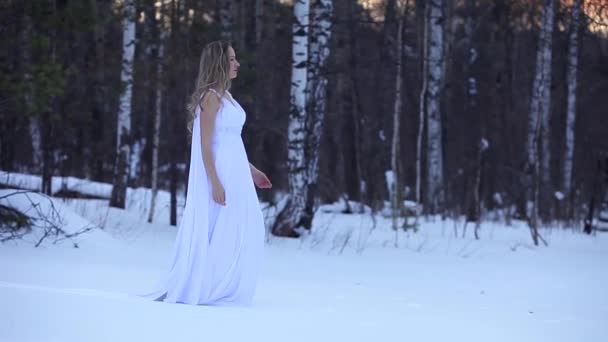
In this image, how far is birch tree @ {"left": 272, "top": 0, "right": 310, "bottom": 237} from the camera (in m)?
12.4

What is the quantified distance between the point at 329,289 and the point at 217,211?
2190mm

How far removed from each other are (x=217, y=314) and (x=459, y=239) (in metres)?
9.18

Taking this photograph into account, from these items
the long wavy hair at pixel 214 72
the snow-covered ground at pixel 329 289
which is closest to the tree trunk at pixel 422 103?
the snow-covered ground at pixel 329 289

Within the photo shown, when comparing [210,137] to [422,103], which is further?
[422,103]

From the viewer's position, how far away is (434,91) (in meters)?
19.4

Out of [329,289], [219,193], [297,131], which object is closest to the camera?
[219,193]

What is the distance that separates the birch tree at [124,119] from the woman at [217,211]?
800 cm

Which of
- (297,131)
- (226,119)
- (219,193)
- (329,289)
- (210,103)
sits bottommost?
(329,289)

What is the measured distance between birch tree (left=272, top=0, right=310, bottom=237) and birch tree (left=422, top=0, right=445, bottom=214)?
623 cm

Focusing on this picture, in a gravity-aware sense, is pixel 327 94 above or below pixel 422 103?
above

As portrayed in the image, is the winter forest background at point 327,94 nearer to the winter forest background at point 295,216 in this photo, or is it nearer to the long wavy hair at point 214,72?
the winter forest background at point 295,216

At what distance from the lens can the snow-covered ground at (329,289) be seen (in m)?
5.11

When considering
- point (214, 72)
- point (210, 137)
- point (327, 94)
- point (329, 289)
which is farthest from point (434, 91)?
point (210, 137)

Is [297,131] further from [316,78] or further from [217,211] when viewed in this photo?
[217,211]
